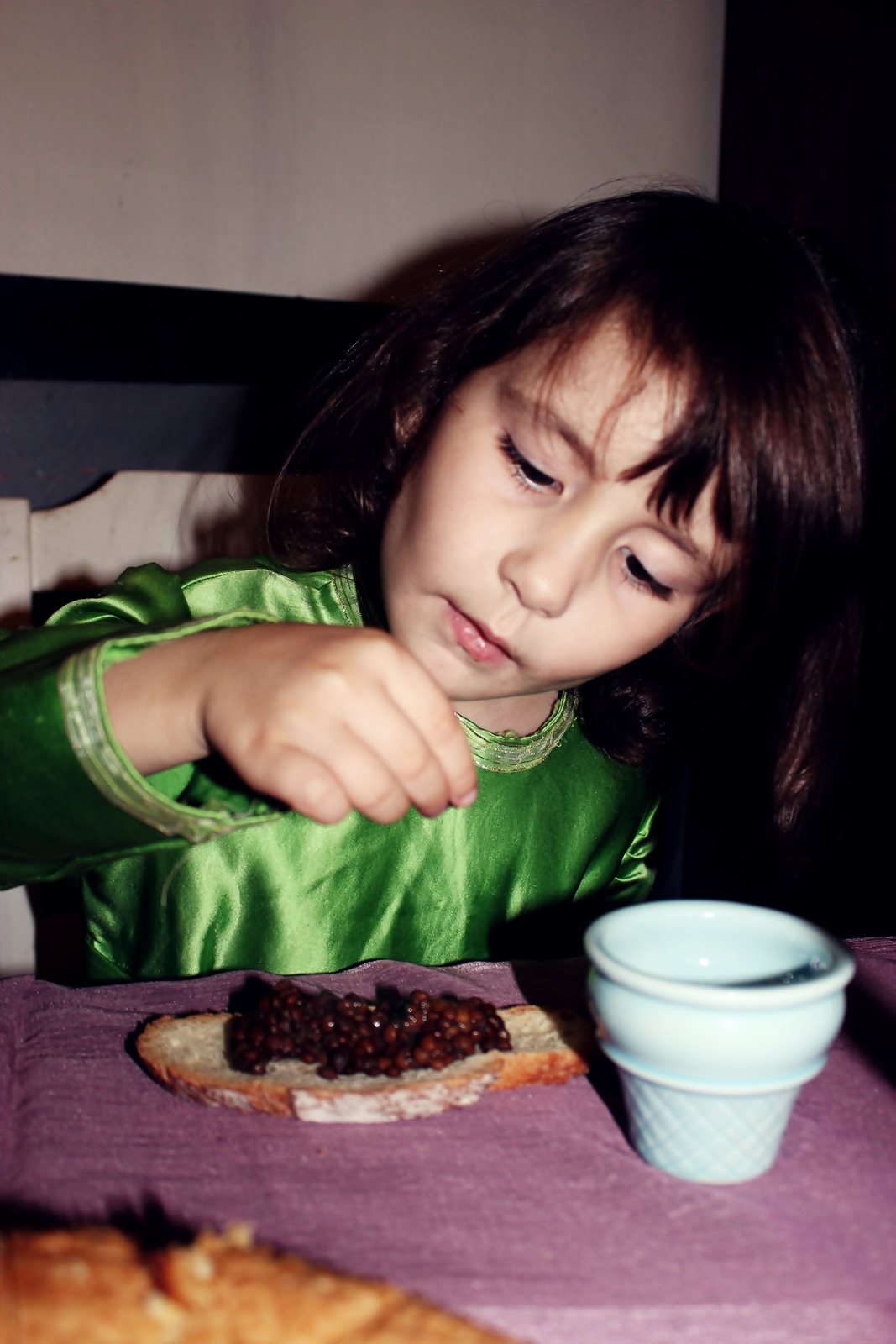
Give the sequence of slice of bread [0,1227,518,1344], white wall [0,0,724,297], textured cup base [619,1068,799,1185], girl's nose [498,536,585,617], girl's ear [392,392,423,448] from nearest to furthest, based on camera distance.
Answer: slice of bread [0,1227,518,1344] → textured cup base [619,1068,799,1185] → girl's nose [498,536,585,617] → girl's ear [392,392,423,448] → white wall [0,0,724,297]

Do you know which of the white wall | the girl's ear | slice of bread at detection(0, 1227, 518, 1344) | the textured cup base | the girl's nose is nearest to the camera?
slice of bread at detection(0, 1227, 518, 1344)

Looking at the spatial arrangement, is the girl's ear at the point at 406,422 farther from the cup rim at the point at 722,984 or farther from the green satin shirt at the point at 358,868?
the cup rim at the point at 722,984

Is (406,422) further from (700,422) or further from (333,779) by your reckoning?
(333,779)

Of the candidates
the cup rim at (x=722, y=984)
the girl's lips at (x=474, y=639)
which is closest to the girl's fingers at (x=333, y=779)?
the cup rim at (x=722, y=984)

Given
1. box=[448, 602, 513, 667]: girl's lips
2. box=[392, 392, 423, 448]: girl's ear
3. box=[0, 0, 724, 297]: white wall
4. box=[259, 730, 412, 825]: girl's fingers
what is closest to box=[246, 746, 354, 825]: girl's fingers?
box=[259, 730, 412, 825]: girl's fingers

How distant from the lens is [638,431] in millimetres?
660

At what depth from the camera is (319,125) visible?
1482 millimetres

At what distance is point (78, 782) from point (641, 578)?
37 cm

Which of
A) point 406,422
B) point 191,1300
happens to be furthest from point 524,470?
point 191,1300

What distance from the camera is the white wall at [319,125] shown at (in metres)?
1.34

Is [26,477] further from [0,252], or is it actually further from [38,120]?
[38,120]

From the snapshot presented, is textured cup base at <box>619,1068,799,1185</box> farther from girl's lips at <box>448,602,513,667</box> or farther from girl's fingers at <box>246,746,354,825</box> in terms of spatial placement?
girl's lips at <box>448,602,513,667</box>

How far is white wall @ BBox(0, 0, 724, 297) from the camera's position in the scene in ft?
4.41

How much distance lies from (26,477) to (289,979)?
1.06 m
